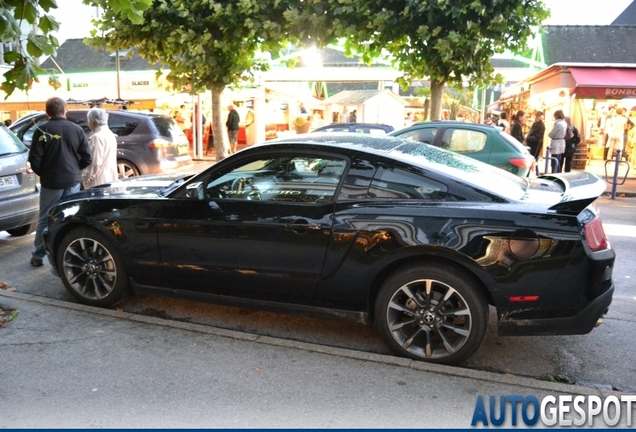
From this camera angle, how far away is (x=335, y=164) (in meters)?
4.16

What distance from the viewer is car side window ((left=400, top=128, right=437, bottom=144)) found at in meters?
9.66

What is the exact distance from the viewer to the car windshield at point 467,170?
3973 mm

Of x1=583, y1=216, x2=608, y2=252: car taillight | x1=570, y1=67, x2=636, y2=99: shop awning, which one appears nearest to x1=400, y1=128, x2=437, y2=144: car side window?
x1=583, y1=216, x2=608, y2=252: car taillight

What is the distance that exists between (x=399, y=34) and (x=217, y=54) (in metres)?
3.87

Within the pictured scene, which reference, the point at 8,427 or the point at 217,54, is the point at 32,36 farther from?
the point at 217,54

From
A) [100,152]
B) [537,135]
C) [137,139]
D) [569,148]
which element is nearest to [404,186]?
[100,152]

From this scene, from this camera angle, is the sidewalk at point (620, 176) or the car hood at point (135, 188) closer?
the car hood at point (135, 188)

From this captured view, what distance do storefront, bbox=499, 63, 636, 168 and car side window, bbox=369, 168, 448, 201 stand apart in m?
12.9

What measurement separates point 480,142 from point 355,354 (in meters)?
6.15

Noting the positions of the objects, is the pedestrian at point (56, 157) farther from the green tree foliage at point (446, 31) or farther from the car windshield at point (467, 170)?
the green tree foliage at point (446, 31)

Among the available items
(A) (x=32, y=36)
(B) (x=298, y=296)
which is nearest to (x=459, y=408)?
(B) (x=298, y=296)

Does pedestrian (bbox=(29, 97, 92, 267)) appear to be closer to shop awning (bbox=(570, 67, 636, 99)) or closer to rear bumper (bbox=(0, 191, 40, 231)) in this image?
rear bumper (bbox=(0, 191, 40, 231))

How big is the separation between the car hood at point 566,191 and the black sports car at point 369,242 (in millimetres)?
16

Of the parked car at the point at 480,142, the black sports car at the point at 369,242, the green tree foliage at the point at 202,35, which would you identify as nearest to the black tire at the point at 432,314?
the black sports car at the point at 369,242
